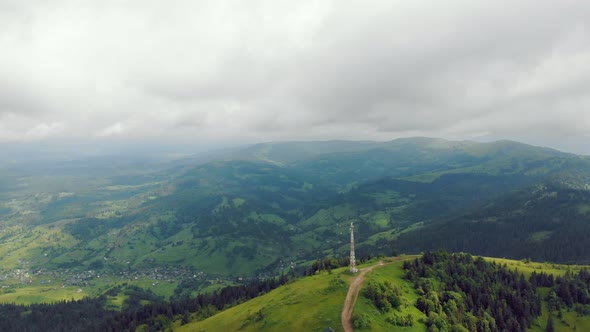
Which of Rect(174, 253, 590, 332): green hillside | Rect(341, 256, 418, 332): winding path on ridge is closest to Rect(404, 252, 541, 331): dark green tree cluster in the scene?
Rect(174, 253, 590, 332): green hillside

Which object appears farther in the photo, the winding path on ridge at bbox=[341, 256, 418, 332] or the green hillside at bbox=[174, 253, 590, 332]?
the green hillside at bbox=[174, 253, 590, 332]

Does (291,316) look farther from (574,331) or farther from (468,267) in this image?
(574,331)

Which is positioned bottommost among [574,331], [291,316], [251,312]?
[574,331]

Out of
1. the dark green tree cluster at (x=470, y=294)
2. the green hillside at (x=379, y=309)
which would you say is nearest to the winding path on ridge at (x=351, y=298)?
the green hillside at (x=379, y=309)

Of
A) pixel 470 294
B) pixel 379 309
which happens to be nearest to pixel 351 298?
pixel 379 309

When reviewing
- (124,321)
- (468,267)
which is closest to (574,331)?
(468,267)

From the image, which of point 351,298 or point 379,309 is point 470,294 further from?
point 351,298

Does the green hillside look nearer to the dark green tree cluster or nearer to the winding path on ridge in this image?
the dark green tree cluster

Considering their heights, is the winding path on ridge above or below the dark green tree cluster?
above

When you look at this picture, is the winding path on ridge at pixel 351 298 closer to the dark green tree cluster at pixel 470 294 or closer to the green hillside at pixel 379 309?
the green hillside at pixel 379 309
